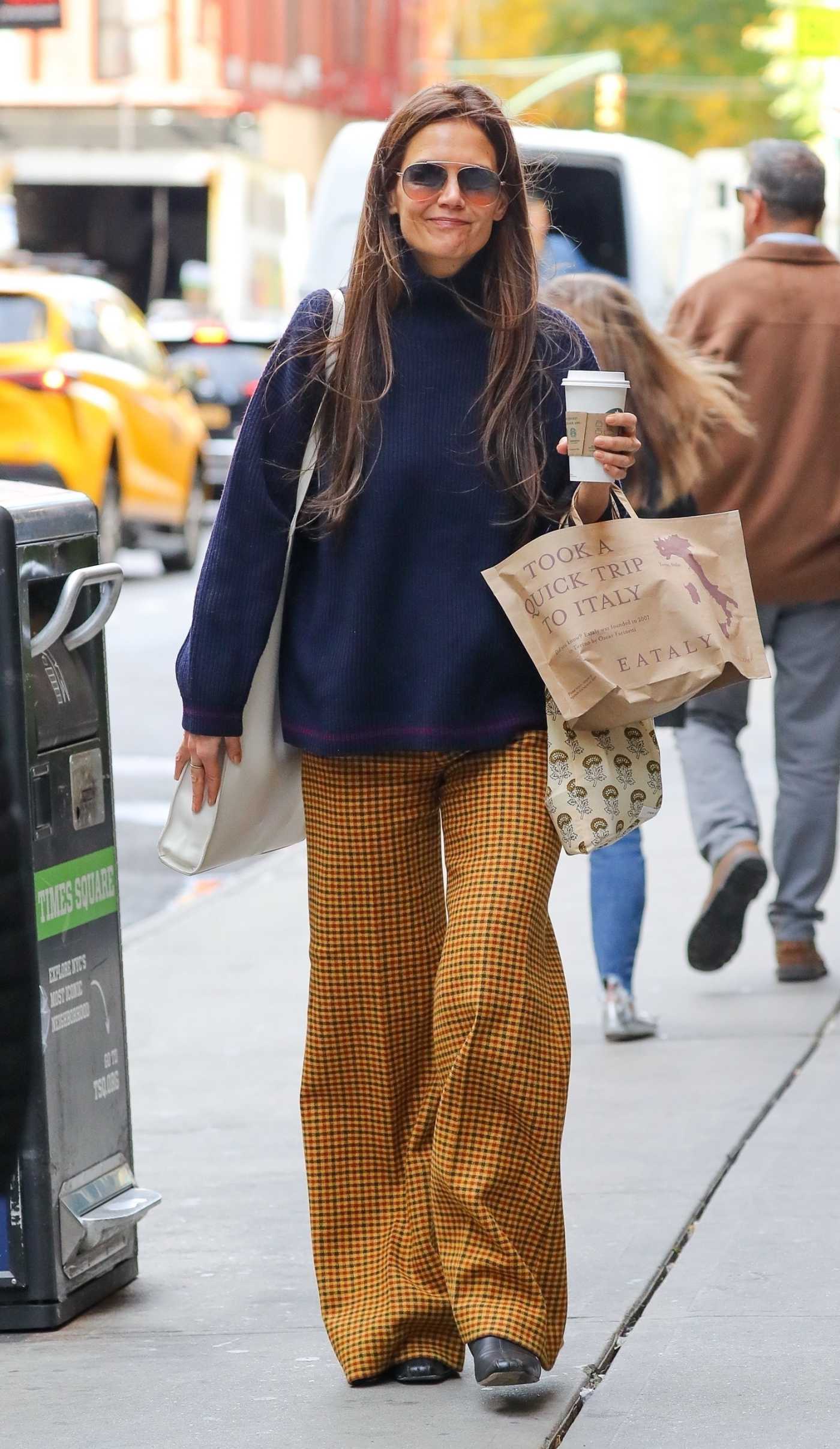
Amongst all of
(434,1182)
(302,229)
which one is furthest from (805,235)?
(302,229)

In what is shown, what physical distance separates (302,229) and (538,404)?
43408 millimetres

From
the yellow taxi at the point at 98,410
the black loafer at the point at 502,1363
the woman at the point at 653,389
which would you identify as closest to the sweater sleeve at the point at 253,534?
the black loafer at the point at 502,1363

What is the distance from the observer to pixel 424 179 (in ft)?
11.9

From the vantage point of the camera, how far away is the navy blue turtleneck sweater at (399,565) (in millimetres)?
3592

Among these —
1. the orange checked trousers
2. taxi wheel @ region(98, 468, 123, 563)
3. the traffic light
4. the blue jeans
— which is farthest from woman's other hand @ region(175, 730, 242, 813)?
the traffic light

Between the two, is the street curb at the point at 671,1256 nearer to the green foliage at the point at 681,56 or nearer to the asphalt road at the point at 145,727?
the asphalt road at the point at 145,727

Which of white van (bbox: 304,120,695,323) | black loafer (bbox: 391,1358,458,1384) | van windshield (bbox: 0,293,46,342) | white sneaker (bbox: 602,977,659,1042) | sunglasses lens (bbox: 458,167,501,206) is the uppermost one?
sunglasses lens (bbox: 458,167,501,206)

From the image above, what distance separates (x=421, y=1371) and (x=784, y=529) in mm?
2978

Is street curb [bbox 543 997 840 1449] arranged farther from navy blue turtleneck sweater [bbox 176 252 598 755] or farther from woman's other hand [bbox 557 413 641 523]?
woman's other hand [bbox 557 413 641 523]

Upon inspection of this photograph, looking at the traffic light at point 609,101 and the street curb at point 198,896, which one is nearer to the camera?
the street curb at point 198,896

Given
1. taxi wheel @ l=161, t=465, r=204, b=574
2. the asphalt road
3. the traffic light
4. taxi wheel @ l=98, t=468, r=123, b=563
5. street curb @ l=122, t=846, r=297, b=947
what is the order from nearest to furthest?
street curb @ l=122, t=846, r=297, b=947 → the asphalt road → taxi wheel @ l=98, t=468, r=123, b=563 → taxi wheel @ l=161, t=465, r=204, b=574 → the traffic light

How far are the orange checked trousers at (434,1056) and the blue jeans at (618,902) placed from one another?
2.03 metres

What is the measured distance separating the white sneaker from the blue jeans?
0.03 metres

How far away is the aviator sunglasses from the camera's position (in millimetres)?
3609
